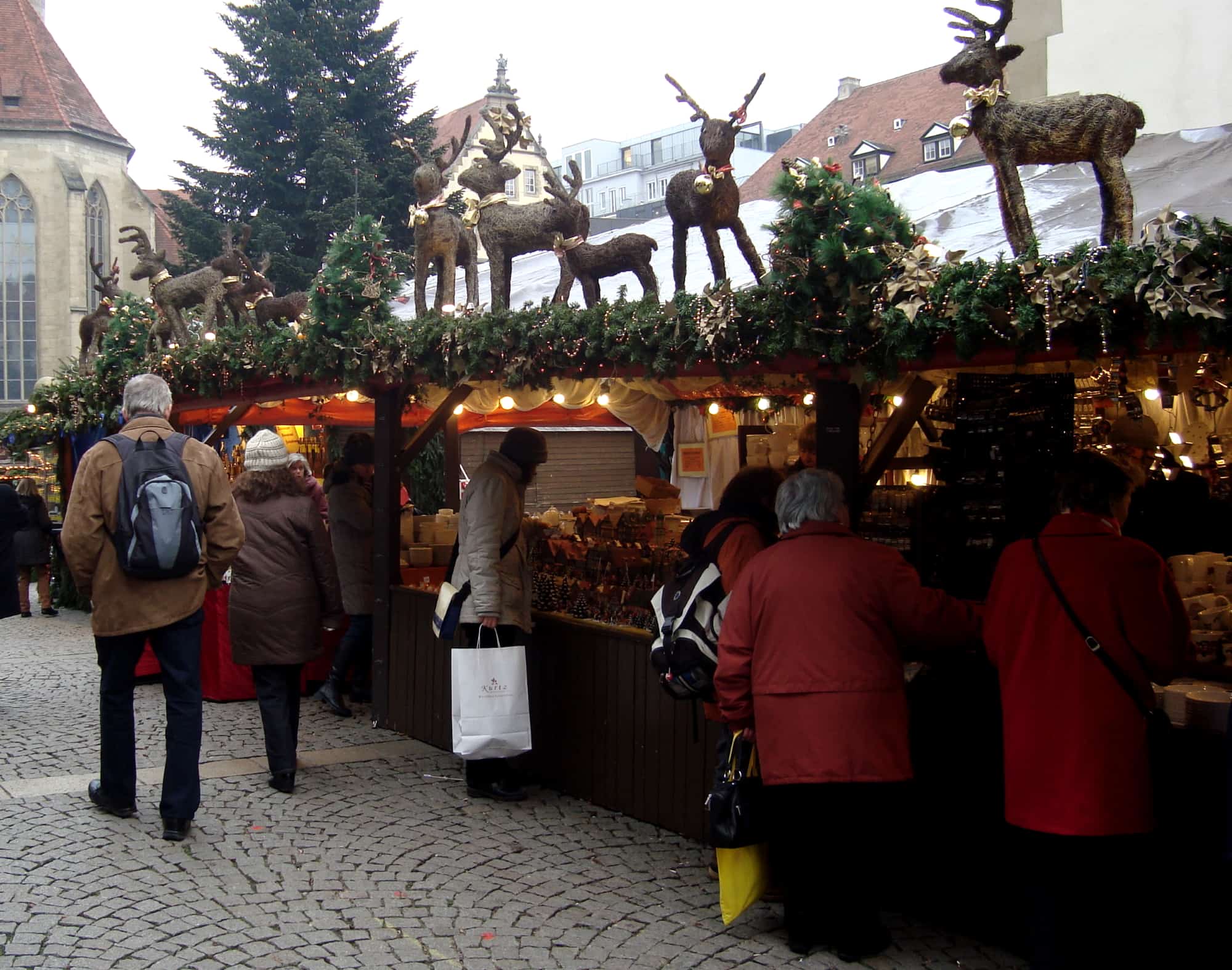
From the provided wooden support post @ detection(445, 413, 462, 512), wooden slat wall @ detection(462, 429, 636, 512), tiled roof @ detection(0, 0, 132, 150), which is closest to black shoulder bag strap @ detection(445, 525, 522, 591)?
wooden support post @ detection(445, 413, 462, 512)

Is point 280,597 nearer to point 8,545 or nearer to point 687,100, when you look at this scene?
point 687,100

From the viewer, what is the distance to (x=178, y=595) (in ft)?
16.5

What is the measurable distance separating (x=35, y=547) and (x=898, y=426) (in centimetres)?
1146

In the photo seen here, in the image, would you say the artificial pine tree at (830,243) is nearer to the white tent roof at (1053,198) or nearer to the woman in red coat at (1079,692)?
the white tent roof at (1053,198)

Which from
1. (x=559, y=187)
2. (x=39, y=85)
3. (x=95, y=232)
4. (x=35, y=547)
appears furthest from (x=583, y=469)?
(x=39, y=85)

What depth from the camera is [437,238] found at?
7.14 meters

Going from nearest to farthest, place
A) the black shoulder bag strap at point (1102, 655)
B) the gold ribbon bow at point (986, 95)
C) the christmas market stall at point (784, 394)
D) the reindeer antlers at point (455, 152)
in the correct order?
the black shoulder bag strap at point (1102, 655)
the christmas market stall at point (784, 394)
the gold ribbon bow at point (986, 95)
the reindeer antlers at point (455, 152)

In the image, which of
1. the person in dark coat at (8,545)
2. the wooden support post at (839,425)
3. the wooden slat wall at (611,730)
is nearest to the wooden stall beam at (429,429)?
the wooden slat wall at (611,730)

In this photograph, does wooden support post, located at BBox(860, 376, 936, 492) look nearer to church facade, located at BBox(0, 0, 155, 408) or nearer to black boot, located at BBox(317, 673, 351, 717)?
black boot, located at BBox(317, 673, 351, 717)

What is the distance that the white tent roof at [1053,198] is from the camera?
5320 mm

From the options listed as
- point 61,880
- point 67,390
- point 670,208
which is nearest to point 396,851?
point 61,880

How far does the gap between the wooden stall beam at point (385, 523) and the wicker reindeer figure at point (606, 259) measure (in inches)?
65.1

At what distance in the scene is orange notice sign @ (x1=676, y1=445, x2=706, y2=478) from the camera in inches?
373

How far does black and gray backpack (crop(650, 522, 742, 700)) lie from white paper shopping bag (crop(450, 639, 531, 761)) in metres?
1.52
